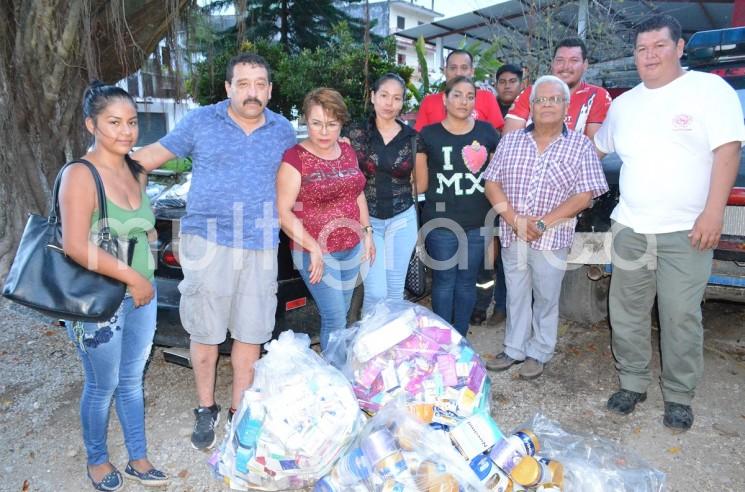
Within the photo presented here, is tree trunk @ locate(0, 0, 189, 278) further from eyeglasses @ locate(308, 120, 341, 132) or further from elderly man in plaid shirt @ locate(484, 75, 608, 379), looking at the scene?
elderly man in plaid shirt @ locate(484, 75, 608, 379)

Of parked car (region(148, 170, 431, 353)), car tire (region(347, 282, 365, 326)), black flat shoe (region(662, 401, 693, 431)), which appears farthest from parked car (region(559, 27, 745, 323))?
parked car (region(148, 170, 431, 353))

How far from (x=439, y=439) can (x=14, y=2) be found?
4851 mm

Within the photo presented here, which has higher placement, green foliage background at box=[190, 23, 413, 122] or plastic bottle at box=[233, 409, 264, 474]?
green foliage background at box=[190, 23, 413, 122]

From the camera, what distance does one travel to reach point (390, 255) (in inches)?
138

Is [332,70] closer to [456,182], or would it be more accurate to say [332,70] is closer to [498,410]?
[456,182]

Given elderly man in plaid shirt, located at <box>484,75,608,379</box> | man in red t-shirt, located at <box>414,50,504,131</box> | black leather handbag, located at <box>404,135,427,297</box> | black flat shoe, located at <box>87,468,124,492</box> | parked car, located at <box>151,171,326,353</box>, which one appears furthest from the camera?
man in red t-shirt, located at <box>414,50,504,131</box>

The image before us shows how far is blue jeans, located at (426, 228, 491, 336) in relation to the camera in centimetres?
365

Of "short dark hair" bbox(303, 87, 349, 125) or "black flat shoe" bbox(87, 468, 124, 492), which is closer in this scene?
"black flat shoe" bbox(87, 468, 124, 492)

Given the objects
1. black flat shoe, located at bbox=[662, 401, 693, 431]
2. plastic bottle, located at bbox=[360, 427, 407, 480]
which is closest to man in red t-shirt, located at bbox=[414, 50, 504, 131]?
black flat shoe, located at bbox=[662, 401, 693, 431]

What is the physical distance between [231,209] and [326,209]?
1.74 ft

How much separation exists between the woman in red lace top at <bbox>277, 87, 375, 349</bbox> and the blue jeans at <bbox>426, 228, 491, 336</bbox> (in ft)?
1.89

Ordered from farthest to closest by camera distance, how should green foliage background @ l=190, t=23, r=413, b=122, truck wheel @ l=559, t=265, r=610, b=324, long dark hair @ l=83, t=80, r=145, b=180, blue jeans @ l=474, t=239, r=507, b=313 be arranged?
green foliage background @ l=190, t=23, r=413, b=122 → blue jeans @ l=474, t=239, r=507, b=313 → truck wheel @ l=559, t=265, r=610, b=324 → long dark hair @ l=83, t=80, r=145, b=180

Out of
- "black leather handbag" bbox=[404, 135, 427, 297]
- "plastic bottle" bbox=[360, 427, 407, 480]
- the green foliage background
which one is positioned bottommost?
"plastic bottle" bbox=[360, 427, 407, 480]

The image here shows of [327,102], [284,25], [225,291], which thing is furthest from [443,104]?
[284,25]
